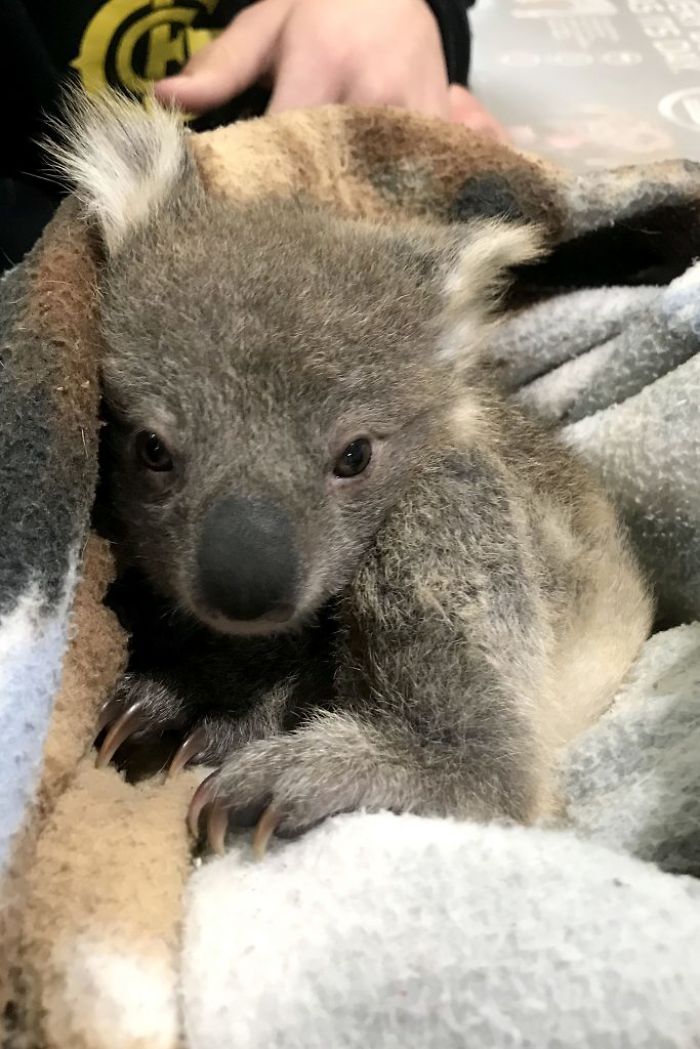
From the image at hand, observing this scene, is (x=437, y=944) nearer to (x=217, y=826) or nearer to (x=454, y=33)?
(x=217, y=826)

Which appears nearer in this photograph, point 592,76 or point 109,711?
point 109,711

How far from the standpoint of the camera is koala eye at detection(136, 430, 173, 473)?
125 cm

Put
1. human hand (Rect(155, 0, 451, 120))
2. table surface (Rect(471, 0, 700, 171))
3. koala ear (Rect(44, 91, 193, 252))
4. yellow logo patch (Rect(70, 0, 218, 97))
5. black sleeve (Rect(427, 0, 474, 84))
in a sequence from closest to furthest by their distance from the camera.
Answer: koala ear (Rect(44, 91, 193, 252)) → human hand (Rect(155, 0, 451, 120)) → yellow logo patch (Rect(70, 0, 218, 97)) → black sleeve (Rect(427, 0, 474, 84)) → table surface (Rect(471, 0, 700, 171))

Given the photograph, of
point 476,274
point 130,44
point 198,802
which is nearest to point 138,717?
point 198,802

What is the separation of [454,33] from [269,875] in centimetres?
250

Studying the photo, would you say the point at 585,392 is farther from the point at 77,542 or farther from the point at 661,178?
the point at 77,542

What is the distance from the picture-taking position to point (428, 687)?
46.9 inches

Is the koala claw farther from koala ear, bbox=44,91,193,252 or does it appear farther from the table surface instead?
the table surface

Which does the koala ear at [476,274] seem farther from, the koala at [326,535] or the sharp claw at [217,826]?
the sharp claw at [217,826]

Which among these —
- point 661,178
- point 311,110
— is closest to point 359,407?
point 311,110

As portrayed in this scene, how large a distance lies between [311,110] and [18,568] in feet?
3.63

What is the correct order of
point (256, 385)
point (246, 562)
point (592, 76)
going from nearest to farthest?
point (246, 562)
point (256, 385)
point (592, 76)

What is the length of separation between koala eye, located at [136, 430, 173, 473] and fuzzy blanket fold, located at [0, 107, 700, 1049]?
0.33 feet

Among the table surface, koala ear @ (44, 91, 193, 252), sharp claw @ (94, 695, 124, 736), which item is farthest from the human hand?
sharp claw @ (94, 695, 124, 736)
